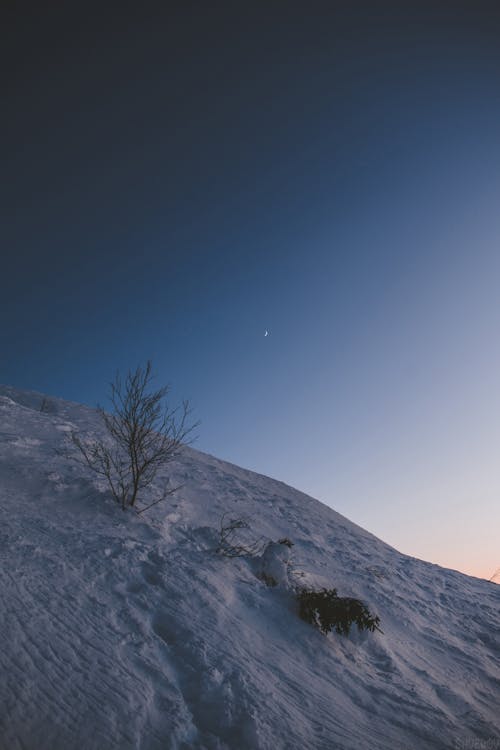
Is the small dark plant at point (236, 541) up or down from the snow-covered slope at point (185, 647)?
up

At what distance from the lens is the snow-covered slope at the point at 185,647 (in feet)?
10.7

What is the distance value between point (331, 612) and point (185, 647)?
253cm

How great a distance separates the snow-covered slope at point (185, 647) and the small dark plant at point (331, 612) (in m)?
0.17

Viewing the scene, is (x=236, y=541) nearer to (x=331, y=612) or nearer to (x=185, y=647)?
(x=331, y=612)

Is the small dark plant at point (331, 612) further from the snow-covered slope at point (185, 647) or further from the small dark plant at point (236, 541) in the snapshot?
the small dark plant at point (236, 541)

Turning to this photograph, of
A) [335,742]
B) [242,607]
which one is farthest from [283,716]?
[242,607]

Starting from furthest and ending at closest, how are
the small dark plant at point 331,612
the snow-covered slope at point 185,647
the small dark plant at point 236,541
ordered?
the small dark plant at point 236,541 < the small dark plant at point 331,612 < the snow-covered slope at point 185,647

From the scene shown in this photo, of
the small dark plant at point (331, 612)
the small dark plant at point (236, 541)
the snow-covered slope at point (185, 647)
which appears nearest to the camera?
the snow-covered slope at point (185, 647)

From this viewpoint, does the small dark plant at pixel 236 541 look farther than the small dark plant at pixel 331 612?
Yes

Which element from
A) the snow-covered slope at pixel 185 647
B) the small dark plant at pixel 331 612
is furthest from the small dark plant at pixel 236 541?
the small dark plant at pixel 331 612

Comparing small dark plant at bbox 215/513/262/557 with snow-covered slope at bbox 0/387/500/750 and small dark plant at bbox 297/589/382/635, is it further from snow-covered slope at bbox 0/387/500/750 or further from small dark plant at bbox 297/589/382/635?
small dark plant at bbox 297/589/382/635

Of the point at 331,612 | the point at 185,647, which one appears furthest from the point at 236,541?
the point at 185,647

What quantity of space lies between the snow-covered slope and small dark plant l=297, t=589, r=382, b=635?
17cm

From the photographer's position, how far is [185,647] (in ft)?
14.0
